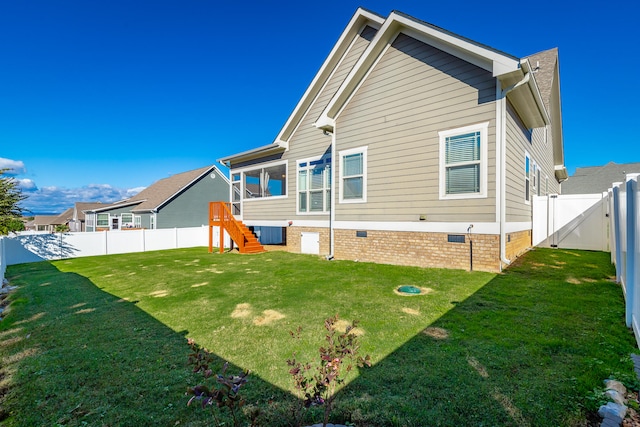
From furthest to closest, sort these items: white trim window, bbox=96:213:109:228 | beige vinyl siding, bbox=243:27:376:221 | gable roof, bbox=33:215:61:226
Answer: gable roof, bbox=33:215:61:226 → white trim window, bbox=96:213:109:228 → beige vinyl siding, bbox=243:27:376:221

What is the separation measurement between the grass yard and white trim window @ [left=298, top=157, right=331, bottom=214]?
4452mm

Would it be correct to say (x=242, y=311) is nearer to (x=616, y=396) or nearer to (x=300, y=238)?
(x=616, y=396)

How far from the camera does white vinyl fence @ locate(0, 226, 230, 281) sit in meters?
12.2

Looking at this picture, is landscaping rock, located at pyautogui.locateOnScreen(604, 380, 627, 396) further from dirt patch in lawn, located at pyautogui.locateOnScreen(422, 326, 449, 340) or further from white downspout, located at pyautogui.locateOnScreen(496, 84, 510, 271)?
white downspout, located at pyautogui.locateOnScreen(496, 84, 510, 271)

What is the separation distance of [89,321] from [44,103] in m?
28.3

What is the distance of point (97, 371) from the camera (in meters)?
2.87

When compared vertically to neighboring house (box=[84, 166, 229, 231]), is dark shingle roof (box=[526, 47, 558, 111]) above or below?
above

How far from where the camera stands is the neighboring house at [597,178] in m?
25.1

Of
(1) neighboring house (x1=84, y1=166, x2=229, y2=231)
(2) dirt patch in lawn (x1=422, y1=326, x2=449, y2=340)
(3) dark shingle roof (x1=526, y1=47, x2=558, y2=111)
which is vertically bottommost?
(2) dirt patch in lawn (x1=422, y1=326, x2=449, y2=340)

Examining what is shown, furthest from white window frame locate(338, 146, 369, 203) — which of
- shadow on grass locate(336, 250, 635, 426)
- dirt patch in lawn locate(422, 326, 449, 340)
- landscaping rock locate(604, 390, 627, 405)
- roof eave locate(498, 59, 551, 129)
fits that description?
landscaping rock locate(604, 390, 627, 405)

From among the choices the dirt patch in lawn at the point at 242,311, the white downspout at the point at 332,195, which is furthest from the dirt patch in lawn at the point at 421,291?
the white downspout at the point at 332,195

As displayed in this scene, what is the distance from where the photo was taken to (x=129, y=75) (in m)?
17.8

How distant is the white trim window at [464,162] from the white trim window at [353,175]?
241cm

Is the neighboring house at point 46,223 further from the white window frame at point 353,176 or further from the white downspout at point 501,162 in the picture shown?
the white downspout at point 501,162
